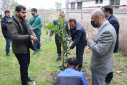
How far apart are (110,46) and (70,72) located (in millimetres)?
826

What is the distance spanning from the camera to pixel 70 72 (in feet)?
6.36

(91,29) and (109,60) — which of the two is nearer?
(109,60)

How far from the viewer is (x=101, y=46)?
1.80m

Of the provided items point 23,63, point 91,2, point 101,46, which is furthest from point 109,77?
point 91,2

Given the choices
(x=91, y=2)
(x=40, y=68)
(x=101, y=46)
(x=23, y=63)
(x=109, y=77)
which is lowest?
(x=40, y=68)

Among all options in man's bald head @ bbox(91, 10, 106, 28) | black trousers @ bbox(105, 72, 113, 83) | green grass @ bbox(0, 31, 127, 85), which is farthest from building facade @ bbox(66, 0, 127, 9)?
man's bald head @ bbox(91, 10, 106, 28)

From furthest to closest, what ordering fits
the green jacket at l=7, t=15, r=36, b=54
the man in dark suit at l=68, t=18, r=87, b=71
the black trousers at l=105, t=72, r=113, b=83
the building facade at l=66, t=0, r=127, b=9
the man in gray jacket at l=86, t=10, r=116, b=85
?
1. the building facade at l=66, t=0, r=127, b=9
2. the man in dark suit at l=68, t=18, r=87, b=71
3. the black trousers at l=105, t=72, r=113, b=83
4. the green jacket at l=7, t=15, r=36, b=54
5. the man in gray jacket at l=86, t=10, r=116, b=85

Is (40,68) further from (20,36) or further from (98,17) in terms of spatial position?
(98,17)

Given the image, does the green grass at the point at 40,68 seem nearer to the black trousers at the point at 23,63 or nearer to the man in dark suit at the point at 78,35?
the black trousers at the point at 23,63

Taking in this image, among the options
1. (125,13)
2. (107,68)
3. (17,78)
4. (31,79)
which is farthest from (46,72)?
(125,13)

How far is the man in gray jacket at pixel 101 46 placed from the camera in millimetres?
1808

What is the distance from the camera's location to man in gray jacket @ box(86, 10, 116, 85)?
5.93 feet

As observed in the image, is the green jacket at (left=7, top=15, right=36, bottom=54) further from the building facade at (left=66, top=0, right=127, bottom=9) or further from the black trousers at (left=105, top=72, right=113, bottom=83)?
the building facade at (left=66, top=0, right=127, bottom=9)

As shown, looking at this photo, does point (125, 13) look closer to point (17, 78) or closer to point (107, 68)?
point (107, 68)
